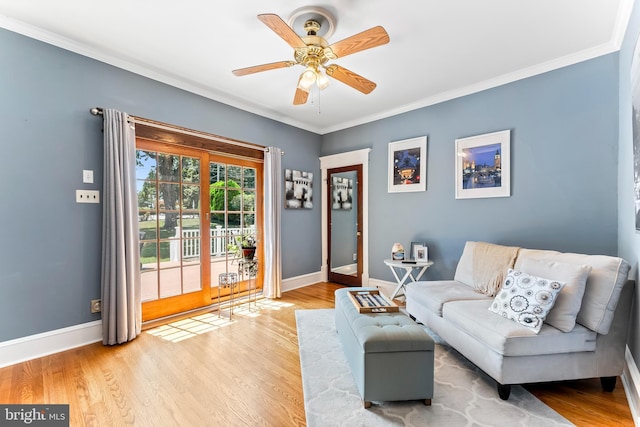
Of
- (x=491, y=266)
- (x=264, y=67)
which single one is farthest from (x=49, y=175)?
(x=491, y=266)

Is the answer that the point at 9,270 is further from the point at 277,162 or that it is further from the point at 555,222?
the point at 555,222

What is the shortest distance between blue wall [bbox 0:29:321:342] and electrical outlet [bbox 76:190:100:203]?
0.04 meters

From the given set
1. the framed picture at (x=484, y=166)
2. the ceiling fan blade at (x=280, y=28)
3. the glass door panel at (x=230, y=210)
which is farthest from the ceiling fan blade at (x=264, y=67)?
the framed picture at (x=484, y=166)

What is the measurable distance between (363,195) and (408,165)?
34.0 inches

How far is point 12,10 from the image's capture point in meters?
2.12

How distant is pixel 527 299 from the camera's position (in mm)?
1958

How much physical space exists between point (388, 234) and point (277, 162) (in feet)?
6.55

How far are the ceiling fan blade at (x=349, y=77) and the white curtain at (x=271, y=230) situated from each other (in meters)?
1.94

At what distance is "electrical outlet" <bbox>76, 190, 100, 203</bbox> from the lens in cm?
257

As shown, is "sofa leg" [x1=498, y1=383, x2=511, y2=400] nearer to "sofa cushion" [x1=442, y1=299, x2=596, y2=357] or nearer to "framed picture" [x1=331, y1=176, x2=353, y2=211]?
"sofa cushion" [x1=442, y1=299, x2=596, y2=357]

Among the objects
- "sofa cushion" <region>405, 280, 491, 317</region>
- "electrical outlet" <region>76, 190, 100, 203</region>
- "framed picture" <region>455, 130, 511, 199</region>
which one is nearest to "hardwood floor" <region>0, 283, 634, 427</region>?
"sofa cushion" <region>405, 280, 491, 317</region>

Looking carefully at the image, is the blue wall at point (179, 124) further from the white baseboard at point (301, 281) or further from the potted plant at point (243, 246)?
the white baseboard at point (301, 281)

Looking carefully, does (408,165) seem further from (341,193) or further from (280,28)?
(280,28)

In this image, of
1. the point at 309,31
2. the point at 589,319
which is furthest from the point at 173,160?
the point at 589,319
